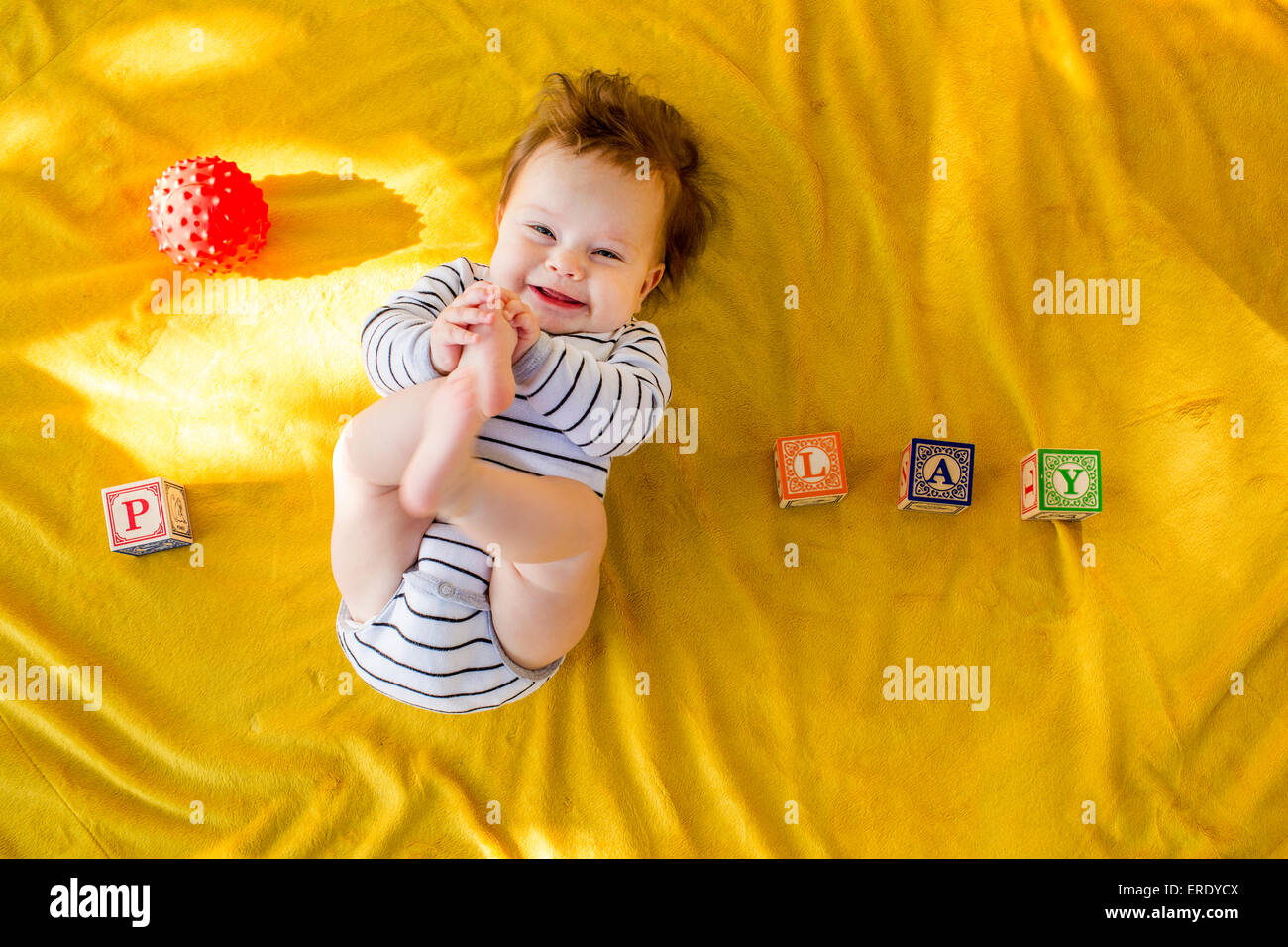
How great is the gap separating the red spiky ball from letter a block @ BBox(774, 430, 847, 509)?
0.91 meters

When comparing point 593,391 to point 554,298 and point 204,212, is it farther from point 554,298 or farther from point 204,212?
point 204,212

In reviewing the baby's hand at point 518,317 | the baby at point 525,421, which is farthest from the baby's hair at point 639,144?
the baby's hand at point 518,317

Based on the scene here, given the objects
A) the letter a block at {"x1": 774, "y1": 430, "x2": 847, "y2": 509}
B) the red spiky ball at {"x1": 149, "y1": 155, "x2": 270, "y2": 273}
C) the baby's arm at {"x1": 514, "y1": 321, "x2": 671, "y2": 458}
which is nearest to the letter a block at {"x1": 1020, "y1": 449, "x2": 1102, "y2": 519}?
the letter a block at {"x1": 774, "y1": 430, "x2": 847, "y2": 509}

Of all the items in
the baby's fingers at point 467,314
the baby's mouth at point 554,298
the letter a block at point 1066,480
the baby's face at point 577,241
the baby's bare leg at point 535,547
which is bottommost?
the baby's bare leg at point 535,547

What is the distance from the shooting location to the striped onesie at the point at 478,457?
123 centimetres

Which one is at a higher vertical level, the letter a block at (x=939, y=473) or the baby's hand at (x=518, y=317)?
the baby's hand at (x=518, y=317)

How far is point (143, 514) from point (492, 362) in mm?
750

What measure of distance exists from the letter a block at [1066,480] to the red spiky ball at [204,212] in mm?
1282

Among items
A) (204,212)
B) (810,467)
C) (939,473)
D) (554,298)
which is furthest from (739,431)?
(204,212)

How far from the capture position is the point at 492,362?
1085 millimetres

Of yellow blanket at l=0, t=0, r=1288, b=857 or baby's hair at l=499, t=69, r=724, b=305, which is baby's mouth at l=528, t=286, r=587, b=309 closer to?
baby's hair at l=499, t=69, r=724, b=305

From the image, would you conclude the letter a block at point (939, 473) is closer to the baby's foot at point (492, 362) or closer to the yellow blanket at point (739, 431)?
the yellow blanket at point (739, 431)

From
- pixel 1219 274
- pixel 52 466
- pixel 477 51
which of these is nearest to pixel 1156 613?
pixel 1219 274

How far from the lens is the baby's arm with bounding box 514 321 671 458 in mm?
1188
